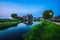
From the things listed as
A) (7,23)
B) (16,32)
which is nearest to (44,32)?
(16,32)

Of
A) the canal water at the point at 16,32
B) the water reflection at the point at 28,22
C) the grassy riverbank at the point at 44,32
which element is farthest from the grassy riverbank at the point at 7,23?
the grassy riverbank at the point at 44,32

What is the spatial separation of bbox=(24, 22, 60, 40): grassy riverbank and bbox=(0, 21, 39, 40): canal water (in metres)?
0.11

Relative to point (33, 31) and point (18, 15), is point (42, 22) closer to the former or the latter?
point (33, 31)

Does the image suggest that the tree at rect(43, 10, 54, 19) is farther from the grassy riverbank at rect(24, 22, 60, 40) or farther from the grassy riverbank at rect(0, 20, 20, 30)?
the grassy riverbank at rect(0, 20, 20, 30)

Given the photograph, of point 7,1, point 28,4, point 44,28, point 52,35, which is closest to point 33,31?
point 44,28

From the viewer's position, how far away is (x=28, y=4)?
138 inches

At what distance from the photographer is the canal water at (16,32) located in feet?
11.0

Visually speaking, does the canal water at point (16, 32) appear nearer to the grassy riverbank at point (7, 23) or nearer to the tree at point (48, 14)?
the grassy riverbank at point (7, 23)

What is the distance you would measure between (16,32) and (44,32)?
0.70 meters

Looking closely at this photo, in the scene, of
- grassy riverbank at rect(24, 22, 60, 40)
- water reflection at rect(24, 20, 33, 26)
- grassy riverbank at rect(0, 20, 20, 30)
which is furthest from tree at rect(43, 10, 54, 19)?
grassy riverbank at rect(0, 20, 20, 30)

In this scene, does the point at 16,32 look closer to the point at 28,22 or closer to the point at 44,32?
the point at 28,22

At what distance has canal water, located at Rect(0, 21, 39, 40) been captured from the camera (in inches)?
132

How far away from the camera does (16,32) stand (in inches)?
133

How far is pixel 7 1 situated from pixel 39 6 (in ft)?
2.76
